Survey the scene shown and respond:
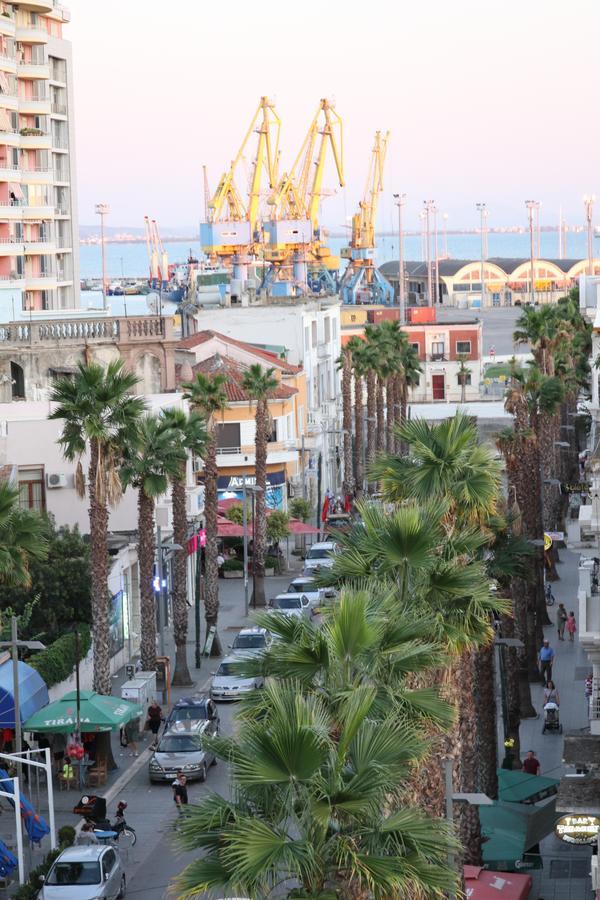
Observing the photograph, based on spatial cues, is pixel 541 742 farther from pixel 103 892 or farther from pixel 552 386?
pixel 552 386

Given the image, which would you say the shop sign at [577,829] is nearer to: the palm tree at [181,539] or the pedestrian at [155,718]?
the pedestrian at [155,718]

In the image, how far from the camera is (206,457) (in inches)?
2002

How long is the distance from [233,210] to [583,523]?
14541 centimetres

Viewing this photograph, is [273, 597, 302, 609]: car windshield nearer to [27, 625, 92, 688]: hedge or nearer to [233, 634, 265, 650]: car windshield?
[233, 634, 265, 650]: car windshield

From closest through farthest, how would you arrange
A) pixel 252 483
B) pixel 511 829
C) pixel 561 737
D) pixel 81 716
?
pixel 511 829 → pixel 81 716 → pixel 561 737 → pixel 252 483

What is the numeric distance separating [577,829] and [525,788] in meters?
2.52

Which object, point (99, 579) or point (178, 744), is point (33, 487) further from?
point (178, 744)

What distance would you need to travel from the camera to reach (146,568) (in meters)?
42.9

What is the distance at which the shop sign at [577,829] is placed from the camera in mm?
29594

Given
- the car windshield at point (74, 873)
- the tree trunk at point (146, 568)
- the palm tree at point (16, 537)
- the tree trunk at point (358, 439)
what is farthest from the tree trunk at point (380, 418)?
the car windshield at point (74, 873)

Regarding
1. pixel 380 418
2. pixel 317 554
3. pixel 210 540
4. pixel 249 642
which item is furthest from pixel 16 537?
pixel 380 418

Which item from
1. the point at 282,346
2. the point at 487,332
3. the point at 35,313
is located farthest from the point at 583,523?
the point at 487,332

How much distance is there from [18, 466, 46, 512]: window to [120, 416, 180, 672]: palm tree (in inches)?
336

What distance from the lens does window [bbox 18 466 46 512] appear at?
51.0 m
